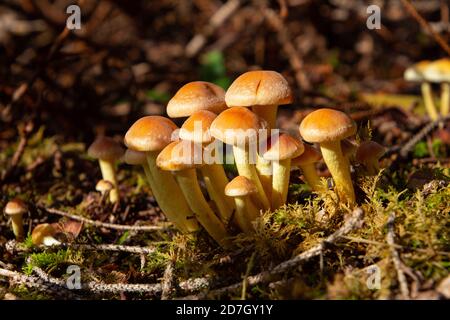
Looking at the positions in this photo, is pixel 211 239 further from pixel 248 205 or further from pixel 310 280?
pixel 310 280

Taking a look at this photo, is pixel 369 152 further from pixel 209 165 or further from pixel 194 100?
pixel 194 100

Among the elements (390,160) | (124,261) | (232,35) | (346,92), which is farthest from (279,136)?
(232,35)

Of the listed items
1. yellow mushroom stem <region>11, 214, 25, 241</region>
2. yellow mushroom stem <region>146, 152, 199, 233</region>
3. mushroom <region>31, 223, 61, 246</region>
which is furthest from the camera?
yellow mushroom stem <region>11, 214, 25, 241</region>

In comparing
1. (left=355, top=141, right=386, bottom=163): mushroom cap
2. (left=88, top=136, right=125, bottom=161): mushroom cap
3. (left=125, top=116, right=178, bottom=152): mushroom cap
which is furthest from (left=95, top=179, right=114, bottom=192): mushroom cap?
(left=355, top=141, right=386, bottom=163): mushroom cap

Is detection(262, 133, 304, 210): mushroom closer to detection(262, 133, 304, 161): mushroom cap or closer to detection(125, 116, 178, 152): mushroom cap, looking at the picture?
detection(262, 133, 304, 161): mushroom cap

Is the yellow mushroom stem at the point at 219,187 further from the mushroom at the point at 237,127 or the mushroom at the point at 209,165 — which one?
the mushroom at the point at 237,127

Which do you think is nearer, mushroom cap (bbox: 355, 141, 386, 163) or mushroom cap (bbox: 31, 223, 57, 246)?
mushroom cap (bbox: 355, 141, 386, 163)

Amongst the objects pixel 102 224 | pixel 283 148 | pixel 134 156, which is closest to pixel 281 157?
pixel 283 148
